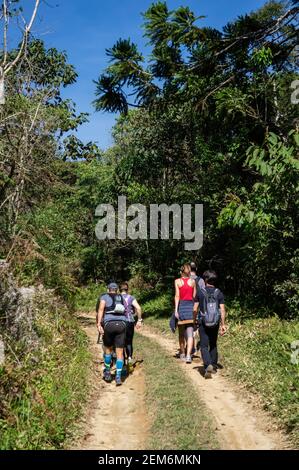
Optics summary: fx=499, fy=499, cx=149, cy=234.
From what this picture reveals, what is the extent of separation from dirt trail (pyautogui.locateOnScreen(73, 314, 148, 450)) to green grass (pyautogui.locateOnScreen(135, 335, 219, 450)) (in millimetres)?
161

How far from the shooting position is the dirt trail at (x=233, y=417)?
240 inches

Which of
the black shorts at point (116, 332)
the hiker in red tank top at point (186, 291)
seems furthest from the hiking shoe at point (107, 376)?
the hiker in red tank top at point (186, 291)

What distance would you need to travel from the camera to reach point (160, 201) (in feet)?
71.4

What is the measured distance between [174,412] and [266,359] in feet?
10.3

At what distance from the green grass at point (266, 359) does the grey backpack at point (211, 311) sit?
1074 mm

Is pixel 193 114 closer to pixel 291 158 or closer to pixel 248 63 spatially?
pixel 248 63

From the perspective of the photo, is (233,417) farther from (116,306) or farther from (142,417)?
(116,306)

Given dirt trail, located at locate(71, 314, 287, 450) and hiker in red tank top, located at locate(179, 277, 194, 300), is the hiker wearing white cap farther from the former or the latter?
hiker in red tank top, located at locate(179, 277, 194, 300)

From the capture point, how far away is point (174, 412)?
7.07 meters

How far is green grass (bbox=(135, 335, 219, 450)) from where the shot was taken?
6043mm

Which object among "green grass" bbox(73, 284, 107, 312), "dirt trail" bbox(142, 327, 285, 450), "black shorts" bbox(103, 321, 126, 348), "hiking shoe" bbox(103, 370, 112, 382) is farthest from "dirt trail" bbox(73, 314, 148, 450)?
"green grass" bbox(73, 284, 107, 312)

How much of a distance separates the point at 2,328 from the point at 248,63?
395 inches
